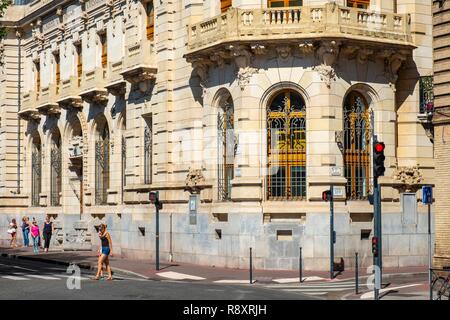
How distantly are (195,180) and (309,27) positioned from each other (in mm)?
7582

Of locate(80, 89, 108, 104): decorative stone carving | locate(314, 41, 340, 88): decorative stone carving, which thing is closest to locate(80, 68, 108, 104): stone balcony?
locate(80, 89, 108, 104): decorative stone carving

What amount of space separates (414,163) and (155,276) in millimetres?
10489

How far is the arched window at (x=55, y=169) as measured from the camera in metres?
55.2

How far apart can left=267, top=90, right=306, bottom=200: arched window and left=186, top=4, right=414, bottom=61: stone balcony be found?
216 centimetres

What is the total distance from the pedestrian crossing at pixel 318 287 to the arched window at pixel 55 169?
2650cm

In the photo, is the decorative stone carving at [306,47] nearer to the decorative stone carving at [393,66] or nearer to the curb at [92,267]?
the decorative stone carving at [393,66]

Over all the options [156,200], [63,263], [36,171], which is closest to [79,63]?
[36,171]

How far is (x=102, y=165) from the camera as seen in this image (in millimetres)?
49438

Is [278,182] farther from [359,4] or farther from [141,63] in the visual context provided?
[141,63]

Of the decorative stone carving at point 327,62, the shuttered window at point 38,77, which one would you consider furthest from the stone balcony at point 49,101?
the decorative stone carving at point 327,62

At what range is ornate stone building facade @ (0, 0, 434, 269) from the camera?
115 feet

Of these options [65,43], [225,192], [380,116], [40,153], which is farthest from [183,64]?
[40,153]

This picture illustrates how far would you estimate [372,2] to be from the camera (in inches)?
1455

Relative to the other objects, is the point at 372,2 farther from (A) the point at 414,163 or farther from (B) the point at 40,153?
(B) the point at 40,153
